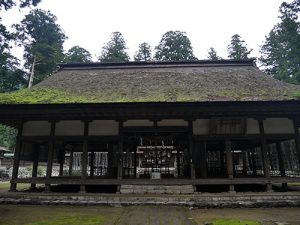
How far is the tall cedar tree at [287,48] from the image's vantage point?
86.5 ft

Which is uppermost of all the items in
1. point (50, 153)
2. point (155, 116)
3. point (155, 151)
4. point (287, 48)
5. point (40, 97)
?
point (287, 48)

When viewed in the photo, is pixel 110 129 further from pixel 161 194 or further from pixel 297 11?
pixel 297 11

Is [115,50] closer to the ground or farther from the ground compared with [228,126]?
farther from the ground

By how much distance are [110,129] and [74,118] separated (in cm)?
184

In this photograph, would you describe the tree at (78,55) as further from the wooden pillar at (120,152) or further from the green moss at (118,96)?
the wooden pillar at (120,152)

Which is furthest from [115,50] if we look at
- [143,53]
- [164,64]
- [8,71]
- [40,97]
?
[40,97]

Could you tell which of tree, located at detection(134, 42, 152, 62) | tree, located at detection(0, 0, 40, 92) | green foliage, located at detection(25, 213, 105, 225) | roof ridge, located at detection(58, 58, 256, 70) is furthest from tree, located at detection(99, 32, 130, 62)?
green foliage, located at detection(25, 213, 105, 225)

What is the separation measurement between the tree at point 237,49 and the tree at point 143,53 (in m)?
13.8

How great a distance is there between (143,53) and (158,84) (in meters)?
30.5

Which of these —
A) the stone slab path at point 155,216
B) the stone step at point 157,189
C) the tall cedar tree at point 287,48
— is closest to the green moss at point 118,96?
the stone step at point 157,189

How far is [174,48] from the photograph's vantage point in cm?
3900

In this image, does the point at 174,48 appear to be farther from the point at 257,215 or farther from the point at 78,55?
the point at 257,215

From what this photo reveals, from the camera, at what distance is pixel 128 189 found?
1098 centimetres

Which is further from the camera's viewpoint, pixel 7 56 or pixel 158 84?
pixel 7 56
